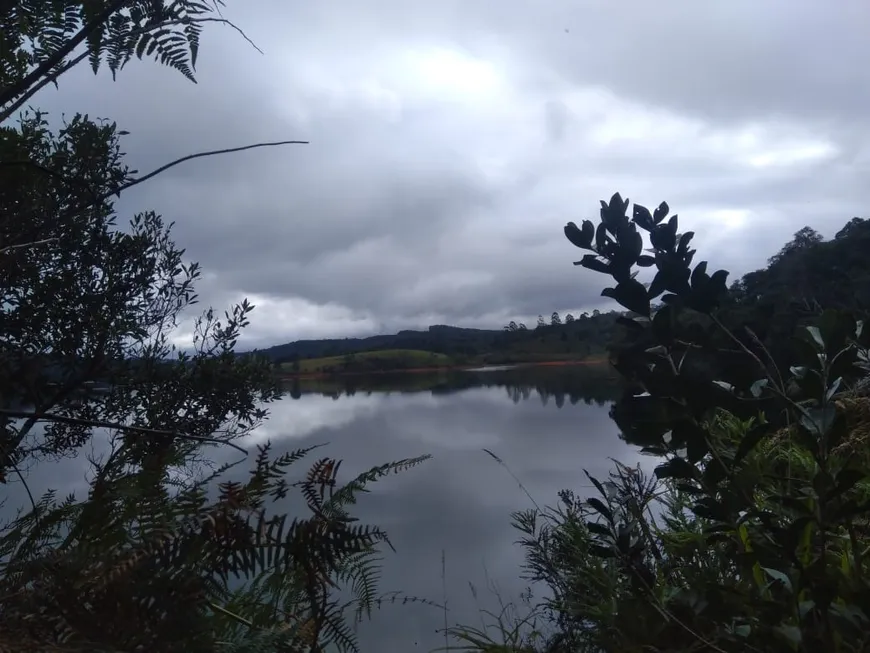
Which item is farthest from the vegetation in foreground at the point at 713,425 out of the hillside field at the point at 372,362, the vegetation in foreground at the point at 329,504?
the hillside field at the point at 372,362

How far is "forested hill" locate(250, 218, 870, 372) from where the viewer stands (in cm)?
151

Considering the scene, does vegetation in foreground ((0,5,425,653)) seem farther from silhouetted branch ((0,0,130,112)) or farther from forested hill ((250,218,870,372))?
forested hill ((250,218,870,372))

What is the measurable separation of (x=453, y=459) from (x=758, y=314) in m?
6.79

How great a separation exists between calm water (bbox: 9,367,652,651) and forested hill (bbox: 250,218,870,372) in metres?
0.38

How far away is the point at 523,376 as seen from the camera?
1495 centimetres

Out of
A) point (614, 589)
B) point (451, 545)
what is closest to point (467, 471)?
point (451, 545)

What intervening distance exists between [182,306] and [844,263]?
171 inches

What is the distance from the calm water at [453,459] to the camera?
3.17 m

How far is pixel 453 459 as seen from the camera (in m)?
7.87

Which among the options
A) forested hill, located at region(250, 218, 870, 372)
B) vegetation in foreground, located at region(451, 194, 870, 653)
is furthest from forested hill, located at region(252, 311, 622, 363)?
vegetation in foreground, located at region(451, 194, 870, 653)

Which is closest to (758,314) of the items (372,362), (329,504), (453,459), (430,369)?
(329,504)

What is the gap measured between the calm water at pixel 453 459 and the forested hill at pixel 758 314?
1.26 feet

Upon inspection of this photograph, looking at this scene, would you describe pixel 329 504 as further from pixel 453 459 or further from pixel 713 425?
pixel 453 459

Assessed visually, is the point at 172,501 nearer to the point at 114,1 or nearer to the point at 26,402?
the point at 26,402
